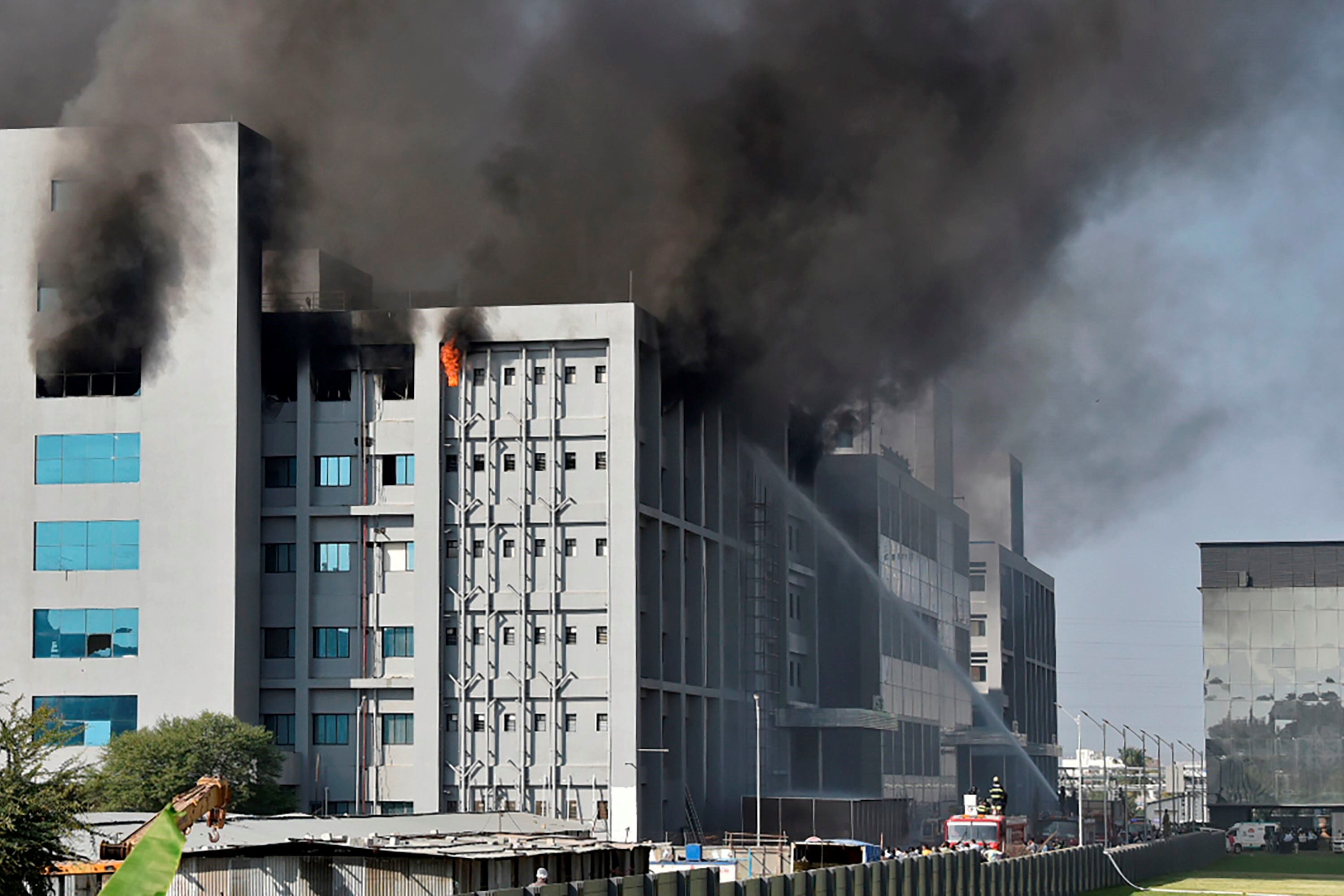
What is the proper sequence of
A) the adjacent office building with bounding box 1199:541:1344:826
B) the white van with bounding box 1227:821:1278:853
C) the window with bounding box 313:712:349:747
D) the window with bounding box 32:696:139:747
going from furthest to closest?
1. the adjacent office building with bounding box 1199:541:1344:826
2. the white van with bounding box 1227:821:1278:853
3. the window with bounding box 313:712:349:747
4. the window with bounding box 32:696:139:747

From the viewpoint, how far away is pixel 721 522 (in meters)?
91.6

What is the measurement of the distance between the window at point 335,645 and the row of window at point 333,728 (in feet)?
7.80

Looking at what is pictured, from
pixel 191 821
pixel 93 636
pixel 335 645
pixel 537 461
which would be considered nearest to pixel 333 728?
pixel 335 645

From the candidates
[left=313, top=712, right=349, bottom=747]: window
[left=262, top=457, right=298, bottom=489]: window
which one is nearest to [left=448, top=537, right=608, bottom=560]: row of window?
[left=262, top=457, right=298, bottom=489]: window

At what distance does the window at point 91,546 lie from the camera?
3091 inches

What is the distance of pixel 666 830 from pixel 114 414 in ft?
95.8

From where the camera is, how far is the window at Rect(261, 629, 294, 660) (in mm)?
81438

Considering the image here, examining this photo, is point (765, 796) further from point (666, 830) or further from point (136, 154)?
point (136, 154)

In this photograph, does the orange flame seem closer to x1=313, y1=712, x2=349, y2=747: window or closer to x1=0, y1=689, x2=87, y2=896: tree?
x1=313, y1=712, x2=349, y2=747: window

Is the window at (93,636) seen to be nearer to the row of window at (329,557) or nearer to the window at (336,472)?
the row of window at (329,557)

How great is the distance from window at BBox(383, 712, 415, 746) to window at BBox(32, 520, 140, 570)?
12.3 m

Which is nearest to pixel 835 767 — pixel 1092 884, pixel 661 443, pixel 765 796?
pixel 765 796

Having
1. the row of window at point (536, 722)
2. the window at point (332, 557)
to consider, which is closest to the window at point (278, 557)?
the window at point (332, 557)

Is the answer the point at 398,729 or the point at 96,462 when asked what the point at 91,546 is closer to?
the point at 96,462
